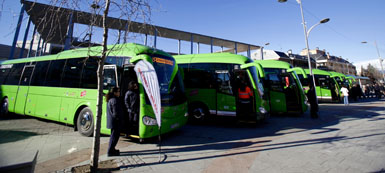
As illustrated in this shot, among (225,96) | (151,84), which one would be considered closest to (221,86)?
(225,96)

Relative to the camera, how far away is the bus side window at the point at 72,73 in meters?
6.04

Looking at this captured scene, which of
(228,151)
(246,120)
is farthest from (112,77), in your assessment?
(246,120)

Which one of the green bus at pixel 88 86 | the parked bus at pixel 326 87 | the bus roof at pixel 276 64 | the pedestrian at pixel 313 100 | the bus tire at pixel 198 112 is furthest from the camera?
the parked bus at pixel 326 87

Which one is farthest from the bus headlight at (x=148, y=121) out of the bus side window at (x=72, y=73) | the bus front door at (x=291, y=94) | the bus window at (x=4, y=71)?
the bus window at (x=4, y=71)

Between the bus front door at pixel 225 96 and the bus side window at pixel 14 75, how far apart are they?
9.85 metres

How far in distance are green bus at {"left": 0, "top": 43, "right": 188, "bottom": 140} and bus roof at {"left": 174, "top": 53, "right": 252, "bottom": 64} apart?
8.40ft

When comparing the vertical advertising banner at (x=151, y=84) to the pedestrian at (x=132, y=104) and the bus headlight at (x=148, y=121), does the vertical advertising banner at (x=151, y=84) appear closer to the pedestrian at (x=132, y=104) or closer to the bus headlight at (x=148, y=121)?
the pedestrian at (x=132, y=104)

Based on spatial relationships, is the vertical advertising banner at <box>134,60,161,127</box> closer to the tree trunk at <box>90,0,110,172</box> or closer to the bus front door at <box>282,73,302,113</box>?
the tree trunk at <box>90,0,110,172</box>

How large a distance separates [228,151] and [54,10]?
5.47 m

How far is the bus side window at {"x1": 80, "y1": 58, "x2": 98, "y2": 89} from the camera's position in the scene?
5633mm

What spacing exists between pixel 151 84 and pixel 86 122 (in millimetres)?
3154

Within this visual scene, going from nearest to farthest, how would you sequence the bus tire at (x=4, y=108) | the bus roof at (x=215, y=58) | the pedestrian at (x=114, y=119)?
the pedestrian at (x=114, y=119), the bus roof at (x=215, y=58), the bus tire at (x=4, y=108)

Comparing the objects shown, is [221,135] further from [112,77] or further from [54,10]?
[54,10]

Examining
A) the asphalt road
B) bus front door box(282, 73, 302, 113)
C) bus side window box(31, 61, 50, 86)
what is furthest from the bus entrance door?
bus front door box(282, 73, 302, 113)
